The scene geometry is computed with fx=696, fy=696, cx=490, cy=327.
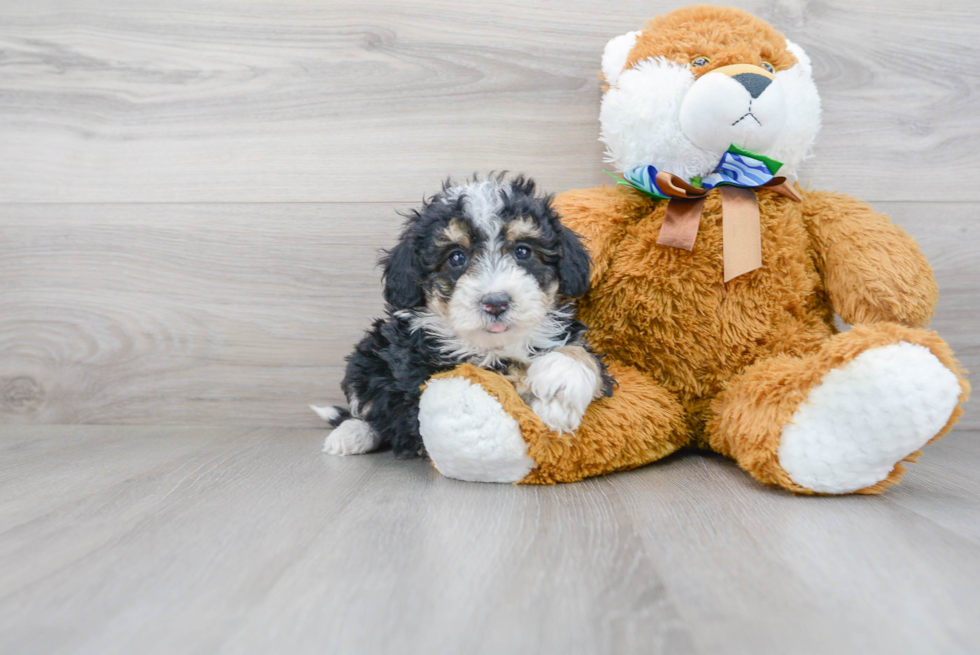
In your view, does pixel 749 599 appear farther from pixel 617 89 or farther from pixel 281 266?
pixel 281 266

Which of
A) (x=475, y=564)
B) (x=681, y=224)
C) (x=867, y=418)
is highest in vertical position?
(x=681, y=224)

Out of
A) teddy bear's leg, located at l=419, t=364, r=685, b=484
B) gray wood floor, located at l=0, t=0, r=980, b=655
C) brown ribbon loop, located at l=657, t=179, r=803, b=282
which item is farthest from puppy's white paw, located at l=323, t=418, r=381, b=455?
brown ribbon loop, located at l=657, t=179, r=803, b=282

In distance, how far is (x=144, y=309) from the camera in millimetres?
1858

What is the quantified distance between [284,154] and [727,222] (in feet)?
3.69

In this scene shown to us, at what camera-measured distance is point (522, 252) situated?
1260 millimetres

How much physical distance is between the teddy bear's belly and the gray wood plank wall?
1.48ft

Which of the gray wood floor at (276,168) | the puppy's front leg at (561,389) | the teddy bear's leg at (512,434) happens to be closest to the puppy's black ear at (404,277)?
the teddy bear's leg at (512,434)

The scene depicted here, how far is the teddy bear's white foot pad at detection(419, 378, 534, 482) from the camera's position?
1.20 metres

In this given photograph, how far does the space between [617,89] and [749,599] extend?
3.50 ft

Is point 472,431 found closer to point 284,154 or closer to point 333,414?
point 333,414

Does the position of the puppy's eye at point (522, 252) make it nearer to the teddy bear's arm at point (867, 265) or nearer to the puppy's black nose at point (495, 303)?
the puppy's black nose at point (495, 303)

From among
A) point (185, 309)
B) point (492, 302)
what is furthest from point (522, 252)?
point (185, 309)

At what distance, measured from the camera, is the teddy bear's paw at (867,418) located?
1.09m

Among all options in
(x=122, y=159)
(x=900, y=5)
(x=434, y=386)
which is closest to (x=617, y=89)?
(x=434, y=386)
